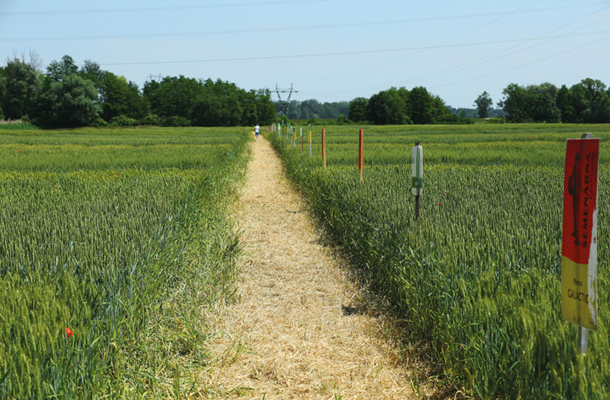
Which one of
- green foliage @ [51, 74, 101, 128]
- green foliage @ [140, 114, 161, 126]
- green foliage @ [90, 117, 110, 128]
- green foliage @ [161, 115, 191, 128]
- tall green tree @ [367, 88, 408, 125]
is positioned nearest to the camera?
green foliage @ [51, 74, 101, 128]

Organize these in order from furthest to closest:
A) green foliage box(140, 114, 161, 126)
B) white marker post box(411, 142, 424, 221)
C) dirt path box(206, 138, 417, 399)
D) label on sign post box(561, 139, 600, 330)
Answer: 1. green foliage box(140, 114, 161, 126)
2. white marker post box(411, 142, 424, 221)
3. dirt path box(206, 138, 417, 399)
4. label on sign post box(561, 139, 600, 330)

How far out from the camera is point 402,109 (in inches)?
3561

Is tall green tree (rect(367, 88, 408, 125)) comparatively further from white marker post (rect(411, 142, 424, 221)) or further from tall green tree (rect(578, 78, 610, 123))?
white marker post (rect(411, 142, 424, 221))

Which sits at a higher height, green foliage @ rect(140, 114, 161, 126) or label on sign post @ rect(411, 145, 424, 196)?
green foliage @ rect(140, 114, 161, 126)

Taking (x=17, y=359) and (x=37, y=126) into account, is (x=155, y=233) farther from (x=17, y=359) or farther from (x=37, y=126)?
(x=37, y=126)

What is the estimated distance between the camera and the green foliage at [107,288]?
206 centimetres

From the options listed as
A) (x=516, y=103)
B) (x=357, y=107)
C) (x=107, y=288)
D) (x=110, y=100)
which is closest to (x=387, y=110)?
(x=357, y=107)

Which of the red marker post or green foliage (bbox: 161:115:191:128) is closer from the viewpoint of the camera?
the red marker post

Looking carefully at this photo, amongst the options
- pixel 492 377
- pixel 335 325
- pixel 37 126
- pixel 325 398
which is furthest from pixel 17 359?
pixel 37 126

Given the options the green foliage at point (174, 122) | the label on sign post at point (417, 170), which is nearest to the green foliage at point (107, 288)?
the label on sign post at point (417, 170)

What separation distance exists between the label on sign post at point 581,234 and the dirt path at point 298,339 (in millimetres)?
1424

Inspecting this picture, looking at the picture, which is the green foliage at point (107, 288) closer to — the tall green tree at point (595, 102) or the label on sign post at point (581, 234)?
the label on sign post at point (581, 234)

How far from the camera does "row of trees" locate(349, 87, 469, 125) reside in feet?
293

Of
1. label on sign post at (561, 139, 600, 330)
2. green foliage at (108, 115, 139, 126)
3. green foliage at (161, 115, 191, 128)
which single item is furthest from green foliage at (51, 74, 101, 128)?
label on sign post at (561, 139, 600, 330)
